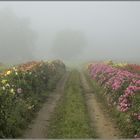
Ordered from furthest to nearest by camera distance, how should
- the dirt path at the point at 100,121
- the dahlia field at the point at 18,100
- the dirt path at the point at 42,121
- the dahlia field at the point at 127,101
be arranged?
the dirt path at the point at 100,121, the dahlia field at the point at 127,101, the dirt path at the point at 42,121, the dahlia field at the point at 18,100

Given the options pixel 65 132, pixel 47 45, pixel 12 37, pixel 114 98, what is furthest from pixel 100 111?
pixel 47 45

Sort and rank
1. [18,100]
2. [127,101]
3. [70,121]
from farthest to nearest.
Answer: [127,101]
[18,100]
[70,121]

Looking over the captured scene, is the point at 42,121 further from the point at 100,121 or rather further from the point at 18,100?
the point at 100,121

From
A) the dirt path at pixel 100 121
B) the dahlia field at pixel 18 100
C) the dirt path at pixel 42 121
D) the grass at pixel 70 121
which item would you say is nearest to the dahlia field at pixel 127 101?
the dirt path at pixel 100 121

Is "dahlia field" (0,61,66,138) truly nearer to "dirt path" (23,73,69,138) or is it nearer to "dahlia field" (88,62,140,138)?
"dirt path" (23,73,69,138)

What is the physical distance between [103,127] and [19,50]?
76.3m

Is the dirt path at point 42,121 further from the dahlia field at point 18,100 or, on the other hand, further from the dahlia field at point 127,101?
the dahlia field at point 127,101

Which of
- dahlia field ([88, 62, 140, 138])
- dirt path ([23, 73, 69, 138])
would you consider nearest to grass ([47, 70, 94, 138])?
dirt path ([23, 73, 69, 138])

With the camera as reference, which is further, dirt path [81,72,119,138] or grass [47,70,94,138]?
dirt path [81,72,119,138]

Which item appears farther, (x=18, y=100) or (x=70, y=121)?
(x=18, y=100)

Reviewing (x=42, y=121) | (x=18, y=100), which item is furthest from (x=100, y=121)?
(x=18, y=100)

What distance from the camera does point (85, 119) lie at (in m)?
15.5

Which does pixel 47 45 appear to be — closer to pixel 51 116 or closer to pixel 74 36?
pixel 74 36

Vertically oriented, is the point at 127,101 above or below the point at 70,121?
above
